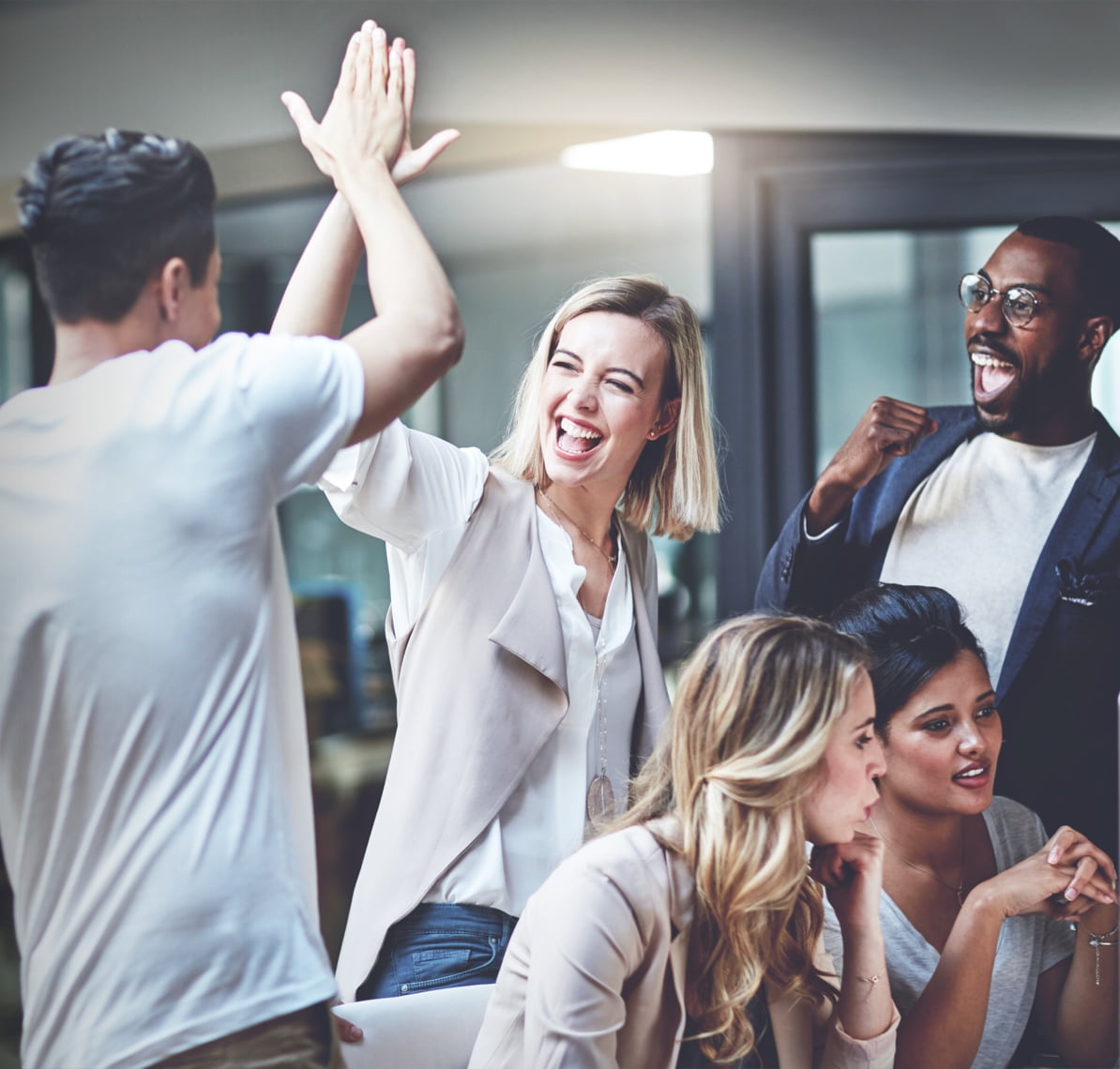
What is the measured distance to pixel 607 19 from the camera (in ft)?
9.12

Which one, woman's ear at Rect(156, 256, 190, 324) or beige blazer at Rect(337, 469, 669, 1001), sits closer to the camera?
woman's ear at Rect(156, 256, 190, 324)

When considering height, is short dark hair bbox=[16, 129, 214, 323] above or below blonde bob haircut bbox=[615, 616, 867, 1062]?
above

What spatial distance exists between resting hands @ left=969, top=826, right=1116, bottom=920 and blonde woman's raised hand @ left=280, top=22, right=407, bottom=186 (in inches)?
64.9

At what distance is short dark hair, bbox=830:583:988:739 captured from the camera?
2.37m

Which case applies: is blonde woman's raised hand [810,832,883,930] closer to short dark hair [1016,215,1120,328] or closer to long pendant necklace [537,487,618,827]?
long pendant necklace [537,487,618,827]

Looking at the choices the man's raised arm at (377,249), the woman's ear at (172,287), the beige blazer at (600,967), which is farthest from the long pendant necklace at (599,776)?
the woman's ear at (172,287)

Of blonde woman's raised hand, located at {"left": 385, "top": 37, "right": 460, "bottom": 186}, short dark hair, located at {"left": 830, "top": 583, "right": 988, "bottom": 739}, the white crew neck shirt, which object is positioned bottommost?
short dark hair, located at {"left": 830, "top": 583, "right": 988, "bottom": 739}

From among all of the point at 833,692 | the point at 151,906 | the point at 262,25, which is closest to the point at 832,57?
the point at 262,25

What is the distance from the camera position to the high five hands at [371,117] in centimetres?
177

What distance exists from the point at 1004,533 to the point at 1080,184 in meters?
0.69

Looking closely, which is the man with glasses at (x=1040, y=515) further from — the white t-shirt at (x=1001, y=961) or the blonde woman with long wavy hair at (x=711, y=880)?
the blonde woman with long wavy hair at (x=711, y=880)

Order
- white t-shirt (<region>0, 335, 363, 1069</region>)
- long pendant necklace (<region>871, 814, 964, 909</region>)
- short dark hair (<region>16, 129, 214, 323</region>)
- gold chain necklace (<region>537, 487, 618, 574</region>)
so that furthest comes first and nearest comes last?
long pendant necklace (<region>871, 814, 964, 909</region>)
gold chain necklace (<region>537, 487, 618, 574</region>)
short dark hair (<region>16, 129, 214, 323</region>)
white t-shirt (<region>0, 335, 363, 1069</region>)

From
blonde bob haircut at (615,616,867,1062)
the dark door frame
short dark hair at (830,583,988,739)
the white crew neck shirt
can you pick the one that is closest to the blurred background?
the dark door frame

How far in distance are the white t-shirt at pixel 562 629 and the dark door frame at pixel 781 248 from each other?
0.59 metres
